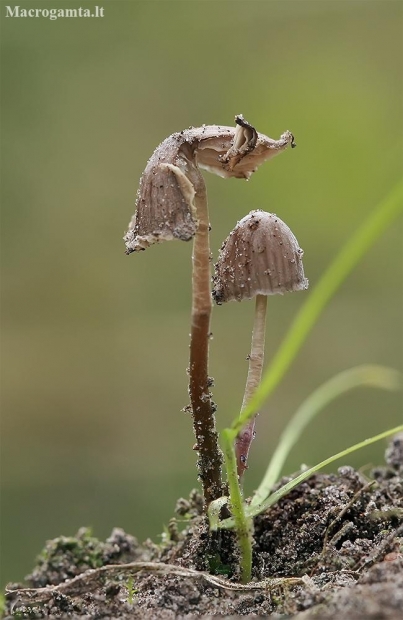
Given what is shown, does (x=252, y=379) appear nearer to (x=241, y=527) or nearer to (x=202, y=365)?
(x=202, y=365)

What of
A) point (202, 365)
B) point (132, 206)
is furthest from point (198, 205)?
point (132, 206)

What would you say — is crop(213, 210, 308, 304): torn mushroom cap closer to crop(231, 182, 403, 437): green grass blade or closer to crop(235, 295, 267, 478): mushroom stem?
crop(235, 295, 267, 478): mushroom stem

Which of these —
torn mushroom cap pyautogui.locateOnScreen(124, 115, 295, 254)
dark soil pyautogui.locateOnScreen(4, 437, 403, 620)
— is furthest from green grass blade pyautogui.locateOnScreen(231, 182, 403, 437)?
torn mushroom cap pyautogui.locateOnScreen(124, 115, 295, 254)

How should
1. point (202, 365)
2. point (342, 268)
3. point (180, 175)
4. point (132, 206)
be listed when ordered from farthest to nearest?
point (132, 206) → point (202, 365) → point (180, 175) → point (342, 268)

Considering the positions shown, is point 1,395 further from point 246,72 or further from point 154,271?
point 246,72

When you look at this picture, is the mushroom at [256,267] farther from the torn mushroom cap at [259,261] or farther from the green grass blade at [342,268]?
the green grass blade at [342,268]

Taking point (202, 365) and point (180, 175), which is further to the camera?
point (202, 365)
